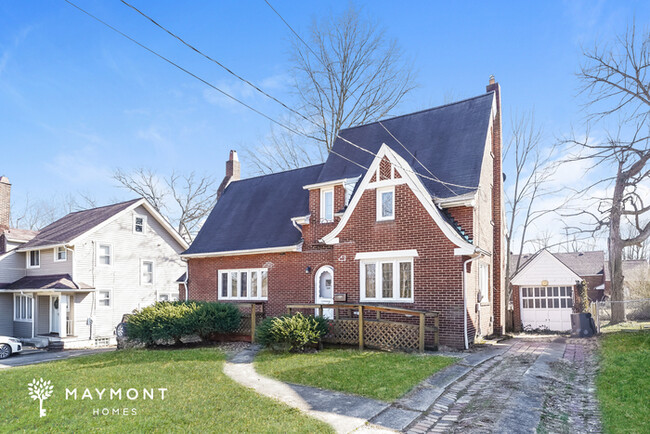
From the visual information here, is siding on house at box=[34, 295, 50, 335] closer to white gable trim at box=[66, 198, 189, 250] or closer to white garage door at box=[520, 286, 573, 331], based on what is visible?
white gable trim at box=[66, 198, 189, 250]

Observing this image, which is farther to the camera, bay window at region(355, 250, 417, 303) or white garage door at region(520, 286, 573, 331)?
white garage door at region(520, 286, 573, 331)

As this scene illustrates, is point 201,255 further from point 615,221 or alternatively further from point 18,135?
point 615,221

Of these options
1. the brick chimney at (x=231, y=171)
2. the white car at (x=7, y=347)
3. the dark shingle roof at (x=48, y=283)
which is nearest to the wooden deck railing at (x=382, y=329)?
the brick chimney at (x=231, y=171)

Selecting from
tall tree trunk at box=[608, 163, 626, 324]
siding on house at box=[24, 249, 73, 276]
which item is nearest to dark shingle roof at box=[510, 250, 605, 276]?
tall tree trunk at box=[608, 163, 626, 324]

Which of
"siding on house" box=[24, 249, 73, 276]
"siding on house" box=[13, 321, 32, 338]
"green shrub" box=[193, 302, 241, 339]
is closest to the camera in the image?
"green shrub" box=[193, 302, 241, 339]

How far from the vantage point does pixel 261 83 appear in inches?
426

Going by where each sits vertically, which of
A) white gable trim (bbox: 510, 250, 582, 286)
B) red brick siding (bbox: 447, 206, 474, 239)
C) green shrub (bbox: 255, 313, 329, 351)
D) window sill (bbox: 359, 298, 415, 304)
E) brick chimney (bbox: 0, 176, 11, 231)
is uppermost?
brick chimney (bbox: 0, 176, 11, 231)

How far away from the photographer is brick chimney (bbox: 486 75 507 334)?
17.5 metres

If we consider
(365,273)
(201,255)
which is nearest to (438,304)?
(365,273)

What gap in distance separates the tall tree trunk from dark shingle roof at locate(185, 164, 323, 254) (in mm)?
12323

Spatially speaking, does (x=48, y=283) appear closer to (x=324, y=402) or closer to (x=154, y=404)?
(x=154, y=404)

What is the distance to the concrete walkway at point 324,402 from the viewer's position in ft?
23.0

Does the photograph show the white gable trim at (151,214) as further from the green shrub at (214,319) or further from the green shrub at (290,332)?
the green shrub at (290,332)

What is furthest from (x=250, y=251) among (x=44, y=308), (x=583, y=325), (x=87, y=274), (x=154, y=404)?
(x=44, y=308)
